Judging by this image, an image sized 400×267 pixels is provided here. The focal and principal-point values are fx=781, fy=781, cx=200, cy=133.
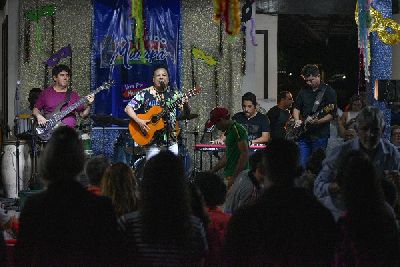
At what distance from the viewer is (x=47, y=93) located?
11938 millimetres

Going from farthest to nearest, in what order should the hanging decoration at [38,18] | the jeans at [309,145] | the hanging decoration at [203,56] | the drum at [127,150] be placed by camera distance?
the hanging decoration at [203,56] < the hanging decoration at [38,18] < the drum at [127,150] < the jeans at [309,145]

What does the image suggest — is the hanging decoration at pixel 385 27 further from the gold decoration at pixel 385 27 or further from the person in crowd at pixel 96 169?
the person in crowd at pixel 96 169

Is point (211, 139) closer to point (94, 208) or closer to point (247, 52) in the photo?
point (247, 52)

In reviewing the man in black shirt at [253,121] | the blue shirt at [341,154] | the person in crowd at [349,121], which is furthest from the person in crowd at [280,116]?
the blue shirt at [341,154]

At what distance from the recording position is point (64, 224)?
398 cm

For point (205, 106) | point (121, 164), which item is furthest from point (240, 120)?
point (121, 164)

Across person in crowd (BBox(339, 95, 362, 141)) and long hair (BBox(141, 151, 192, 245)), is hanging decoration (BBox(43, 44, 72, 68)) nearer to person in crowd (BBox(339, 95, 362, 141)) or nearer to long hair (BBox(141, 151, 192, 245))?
person in crowd (BBox(339, 95, 362, 141))

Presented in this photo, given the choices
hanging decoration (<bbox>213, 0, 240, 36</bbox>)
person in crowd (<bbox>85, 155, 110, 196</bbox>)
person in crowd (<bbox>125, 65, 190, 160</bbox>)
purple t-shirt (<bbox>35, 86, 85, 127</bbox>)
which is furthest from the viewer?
purple t-shirt (<bbox>35, 86, 85, 127</bbox>)

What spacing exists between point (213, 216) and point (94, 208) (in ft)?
5.24

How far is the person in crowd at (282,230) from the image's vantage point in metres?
4.01

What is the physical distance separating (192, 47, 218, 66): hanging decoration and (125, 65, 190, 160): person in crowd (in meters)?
3.59

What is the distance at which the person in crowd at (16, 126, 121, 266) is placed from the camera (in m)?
3.98

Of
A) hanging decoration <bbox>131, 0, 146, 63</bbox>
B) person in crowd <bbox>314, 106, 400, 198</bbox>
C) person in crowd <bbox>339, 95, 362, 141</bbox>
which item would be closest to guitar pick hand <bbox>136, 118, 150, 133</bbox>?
hanging decoration <bbox>131, 0, 146, 63</bbox>

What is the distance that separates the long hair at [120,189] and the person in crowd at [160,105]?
580cm
